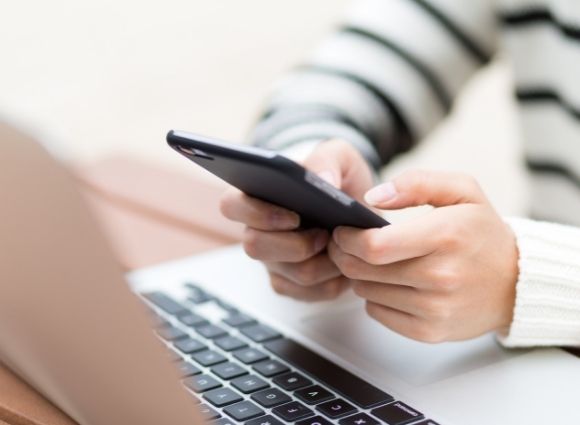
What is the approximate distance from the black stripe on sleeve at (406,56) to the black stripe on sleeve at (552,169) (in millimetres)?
113

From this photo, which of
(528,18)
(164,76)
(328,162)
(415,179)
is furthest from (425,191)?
(164,76)

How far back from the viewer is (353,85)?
938mm

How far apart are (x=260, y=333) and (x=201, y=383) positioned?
0.09m

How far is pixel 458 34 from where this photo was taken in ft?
3.20

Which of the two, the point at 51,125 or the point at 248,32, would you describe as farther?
the point at 248,32

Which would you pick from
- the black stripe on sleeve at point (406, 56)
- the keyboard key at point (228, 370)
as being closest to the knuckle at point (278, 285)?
the keyboard key at point (228, 370)

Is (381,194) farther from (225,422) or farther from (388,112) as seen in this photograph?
(388,112)

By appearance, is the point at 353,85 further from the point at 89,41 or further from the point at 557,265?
the point at 89,41

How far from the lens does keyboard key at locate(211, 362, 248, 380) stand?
579 millimetres

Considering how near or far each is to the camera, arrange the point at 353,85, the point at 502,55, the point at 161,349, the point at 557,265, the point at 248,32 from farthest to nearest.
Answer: the point at 248,32 → the point at 502,55 → the point at 353,85 → the point at 557,265 → the point at 161,349

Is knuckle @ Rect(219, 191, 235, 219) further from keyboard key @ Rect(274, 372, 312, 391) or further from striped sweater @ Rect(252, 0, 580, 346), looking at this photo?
striped sweater @ Rect(252, 0, 580, 346)

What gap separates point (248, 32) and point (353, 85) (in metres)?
1.96

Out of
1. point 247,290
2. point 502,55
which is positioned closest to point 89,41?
point 502,55

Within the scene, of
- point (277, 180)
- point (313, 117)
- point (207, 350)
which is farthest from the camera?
point (313, 117)
